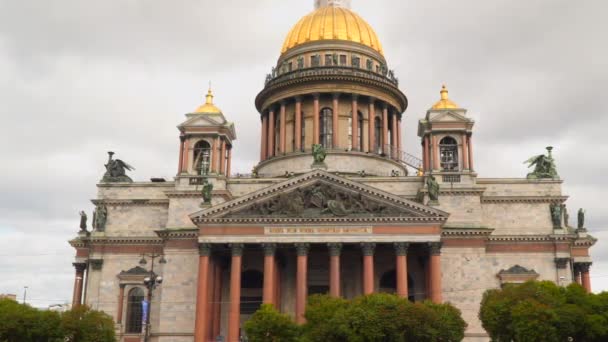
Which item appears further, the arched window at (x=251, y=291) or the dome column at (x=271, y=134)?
the dome column at (x=271, y=134)

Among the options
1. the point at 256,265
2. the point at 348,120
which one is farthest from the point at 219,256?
the point at 348,120

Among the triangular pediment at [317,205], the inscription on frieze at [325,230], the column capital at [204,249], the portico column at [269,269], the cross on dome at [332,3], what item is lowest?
the portico column at [269,269]

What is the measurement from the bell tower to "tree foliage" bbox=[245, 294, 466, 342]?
15.4 m

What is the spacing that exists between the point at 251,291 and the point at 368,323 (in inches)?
680

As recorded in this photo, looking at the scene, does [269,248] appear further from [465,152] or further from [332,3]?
[332,3]

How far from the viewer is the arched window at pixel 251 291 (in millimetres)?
52047

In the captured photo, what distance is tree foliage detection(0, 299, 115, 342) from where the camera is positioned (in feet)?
137

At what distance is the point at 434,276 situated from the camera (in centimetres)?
4606

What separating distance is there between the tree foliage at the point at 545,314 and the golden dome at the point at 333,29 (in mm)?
35219

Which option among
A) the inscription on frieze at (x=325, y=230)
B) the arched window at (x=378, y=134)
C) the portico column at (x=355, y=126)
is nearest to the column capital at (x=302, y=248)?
the inscription on frieze at (x=325, y=230)

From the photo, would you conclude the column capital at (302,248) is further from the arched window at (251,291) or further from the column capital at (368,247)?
the arched window at (251,291)

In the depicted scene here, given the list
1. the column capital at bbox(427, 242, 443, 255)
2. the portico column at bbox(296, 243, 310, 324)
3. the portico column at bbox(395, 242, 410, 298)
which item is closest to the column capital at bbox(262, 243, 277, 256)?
the portico column at bbox(296, 243, 310, 324)

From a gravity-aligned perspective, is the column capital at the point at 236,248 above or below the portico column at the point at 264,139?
below

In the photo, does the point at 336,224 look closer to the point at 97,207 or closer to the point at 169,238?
the point at 169,238
